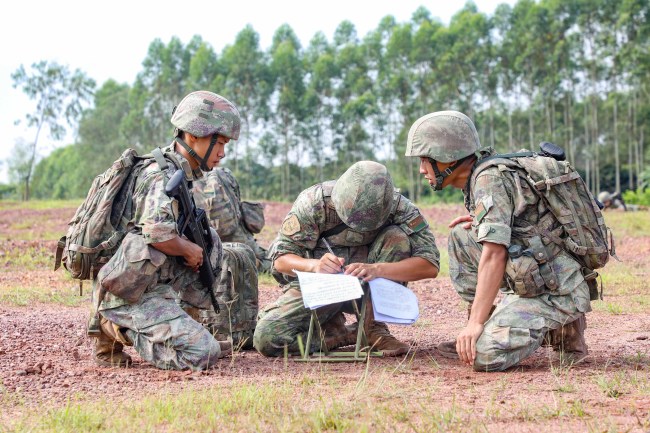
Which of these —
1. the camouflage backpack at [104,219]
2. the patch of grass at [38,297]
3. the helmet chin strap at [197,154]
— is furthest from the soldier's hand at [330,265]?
the patch of grass at [38,297]

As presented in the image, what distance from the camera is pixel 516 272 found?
466cm

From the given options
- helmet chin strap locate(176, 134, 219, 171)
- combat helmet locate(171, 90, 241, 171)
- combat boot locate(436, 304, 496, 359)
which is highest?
combat helmet locate(171, 90, 241, 171)

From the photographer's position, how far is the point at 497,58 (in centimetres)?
4581

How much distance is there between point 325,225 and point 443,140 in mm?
1048

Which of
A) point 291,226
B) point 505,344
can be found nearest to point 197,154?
point 291,226

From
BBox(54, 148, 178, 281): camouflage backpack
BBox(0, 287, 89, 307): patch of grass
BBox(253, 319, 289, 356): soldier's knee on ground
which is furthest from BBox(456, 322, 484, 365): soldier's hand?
BBox(0, 287, 89, 307): patch of grass

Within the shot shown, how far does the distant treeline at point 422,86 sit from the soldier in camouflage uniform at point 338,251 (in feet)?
120

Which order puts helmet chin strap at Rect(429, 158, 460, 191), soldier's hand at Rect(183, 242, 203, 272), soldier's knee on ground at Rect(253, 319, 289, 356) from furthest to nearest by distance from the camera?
soldier's knee on ground at Rect(253, 319, 289, 356) → helmet chin strap at Rect(429, 158, 460, 191) → soldier's hand at Rect(183, 242, 203, 272)

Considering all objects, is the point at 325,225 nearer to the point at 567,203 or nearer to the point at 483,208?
the point at 483,208

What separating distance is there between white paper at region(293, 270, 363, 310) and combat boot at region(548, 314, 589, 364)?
119 cm

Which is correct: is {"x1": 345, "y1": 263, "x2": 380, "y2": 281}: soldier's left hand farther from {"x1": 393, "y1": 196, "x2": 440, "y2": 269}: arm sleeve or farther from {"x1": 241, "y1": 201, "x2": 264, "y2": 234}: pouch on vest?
{"x1": 241, "y1": 201, "x2": 264, "y2": 234}: pouch on vest

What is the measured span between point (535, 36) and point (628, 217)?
2723 centimetres

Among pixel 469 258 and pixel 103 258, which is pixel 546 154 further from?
pixel 103 258

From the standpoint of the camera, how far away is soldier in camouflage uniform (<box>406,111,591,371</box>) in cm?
458
